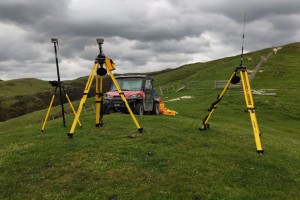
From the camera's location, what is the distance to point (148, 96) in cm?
2591

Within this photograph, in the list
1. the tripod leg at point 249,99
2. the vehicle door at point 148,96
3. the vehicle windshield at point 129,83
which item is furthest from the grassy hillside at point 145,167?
the vehicle windshield at point 129,83

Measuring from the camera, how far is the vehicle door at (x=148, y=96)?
84.1 ft

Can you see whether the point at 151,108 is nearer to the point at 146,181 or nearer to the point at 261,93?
the point at 146,181

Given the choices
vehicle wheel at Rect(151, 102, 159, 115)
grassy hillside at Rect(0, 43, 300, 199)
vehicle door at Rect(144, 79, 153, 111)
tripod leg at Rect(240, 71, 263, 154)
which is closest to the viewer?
grassy hillside at Rect(0, 43, 300, 199)

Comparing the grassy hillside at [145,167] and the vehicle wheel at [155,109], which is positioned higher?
the vehicle wheel at [155,109]

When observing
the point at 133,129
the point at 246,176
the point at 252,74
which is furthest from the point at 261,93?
the point at 246,176

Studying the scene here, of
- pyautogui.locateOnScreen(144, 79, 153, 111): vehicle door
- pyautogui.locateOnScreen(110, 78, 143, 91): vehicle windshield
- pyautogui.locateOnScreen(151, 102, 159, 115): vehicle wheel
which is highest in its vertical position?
pyautogui.locateOnScreen(110, 78, 143, 91): vehicle windshield

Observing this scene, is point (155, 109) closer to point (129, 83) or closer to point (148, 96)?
point (148, 96)

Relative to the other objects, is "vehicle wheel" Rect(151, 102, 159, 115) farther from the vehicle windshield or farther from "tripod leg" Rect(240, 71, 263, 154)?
"tripod leg" Rect(240, 71, 263, 154)

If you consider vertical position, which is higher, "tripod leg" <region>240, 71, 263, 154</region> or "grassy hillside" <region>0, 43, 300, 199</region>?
"tripod leg" <region>240, 71, 263, 154</region>

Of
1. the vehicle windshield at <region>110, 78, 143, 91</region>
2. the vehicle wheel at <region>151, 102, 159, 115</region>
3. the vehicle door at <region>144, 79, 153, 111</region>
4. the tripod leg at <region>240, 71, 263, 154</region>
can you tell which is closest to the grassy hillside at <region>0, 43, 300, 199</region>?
the tripod leg at <region>240, 71, 263, 154</region>

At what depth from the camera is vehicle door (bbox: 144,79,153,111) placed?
2564 cm

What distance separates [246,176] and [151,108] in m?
16.8

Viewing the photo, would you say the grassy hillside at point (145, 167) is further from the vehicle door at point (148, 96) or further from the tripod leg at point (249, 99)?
the vehicle door at point (148, 96)
